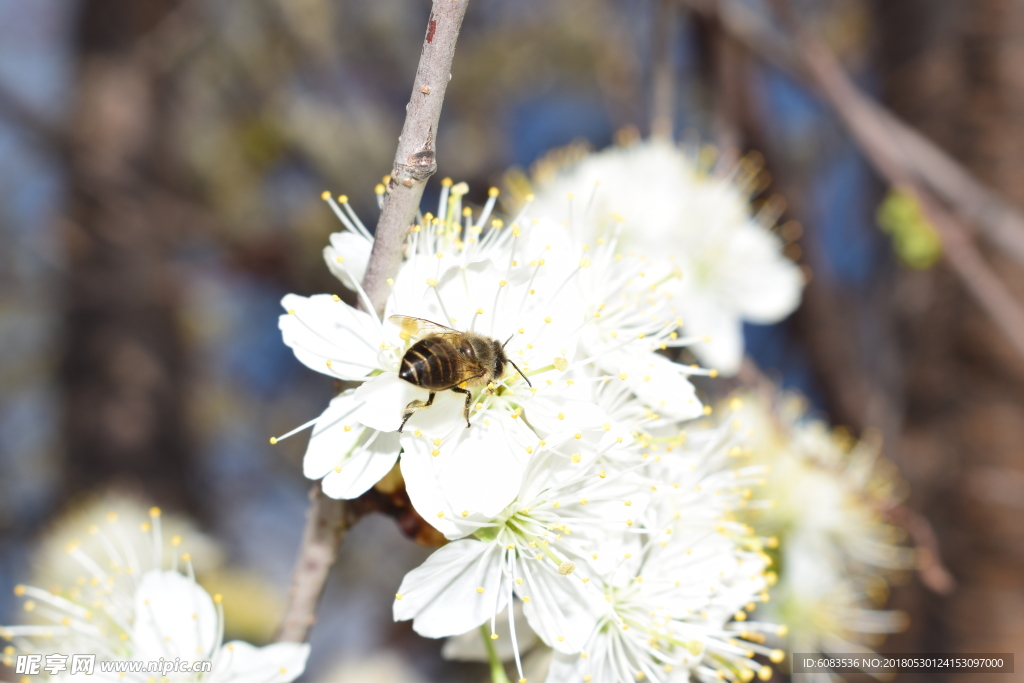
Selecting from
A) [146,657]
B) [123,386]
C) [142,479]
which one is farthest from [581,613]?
[123,386]

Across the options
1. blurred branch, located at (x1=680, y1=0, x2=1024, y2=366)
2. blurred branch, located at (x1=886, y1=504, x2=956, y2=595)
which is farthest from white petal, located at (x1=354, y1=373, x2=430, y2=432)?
blurred branch, located at (x1=680, y1=0, x2=1024, y2=366)

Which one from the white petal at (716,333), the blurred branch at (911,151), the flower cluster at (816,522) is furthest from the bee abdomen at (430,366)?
the blurred branch at (911,151)

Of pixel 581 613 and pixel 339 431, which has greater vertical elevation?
pixel 339 431

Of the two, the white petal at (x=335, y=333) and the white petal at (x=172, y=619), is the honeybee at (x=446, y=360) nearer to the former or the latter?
the white petal at (x=335, y=333)

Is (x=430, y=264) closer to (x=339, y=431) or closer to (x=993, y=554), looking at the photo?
(x=339, y=431)

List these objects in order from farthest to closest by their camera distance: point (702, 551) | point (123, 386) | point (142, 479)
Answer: point (123, 386)
point (142, 479)
point (702, 551)

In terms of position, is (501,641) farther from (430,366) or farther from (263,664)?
(430,366)
